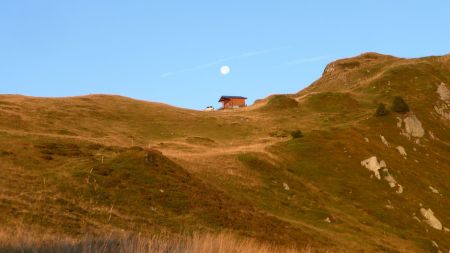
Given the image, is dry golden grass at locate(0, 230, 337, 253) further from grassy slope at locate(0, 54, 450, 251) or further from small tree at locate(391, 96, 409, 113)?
small tree at locate(391, 96, 409, 113)

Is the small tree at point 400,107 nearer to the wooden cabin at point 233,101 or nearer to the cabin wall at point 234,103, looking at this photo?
the cabin wall at point 234,103

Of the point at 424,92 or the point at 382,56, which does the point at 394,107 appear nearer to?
the point at 424,92

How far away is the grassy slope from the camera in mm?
33125

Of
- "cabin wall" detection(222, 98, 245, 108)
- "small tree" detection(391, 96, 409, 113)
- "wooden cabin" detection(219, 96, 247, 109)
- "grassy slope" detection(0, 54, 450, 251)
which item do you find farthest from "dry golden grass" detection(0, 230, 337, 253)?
"cabin wall" detection(222, 98, 245, 108)

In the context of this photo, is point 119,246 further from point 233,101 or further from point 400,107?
point 233,101

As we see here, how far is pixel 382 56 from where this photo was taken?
6806 inches

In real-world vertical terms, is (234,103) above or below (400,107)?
above

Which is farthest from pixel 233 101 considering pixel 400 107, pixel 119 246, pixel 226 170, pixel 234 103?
pixel 119 246

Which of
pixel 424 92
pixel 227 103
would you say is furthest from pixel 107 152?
pixel 227 103

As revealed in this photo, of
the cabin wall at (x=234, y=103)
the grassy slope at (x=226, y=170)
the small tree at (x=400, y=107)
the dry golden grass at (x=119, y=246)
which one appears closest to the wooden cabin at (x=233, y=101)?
the cabin wall at (x=234, y=103)

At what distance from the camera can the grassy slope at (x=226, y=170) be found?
33.1 meters

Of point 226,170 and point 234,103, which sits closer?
point 226,170

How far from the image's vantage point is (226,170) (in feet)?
174

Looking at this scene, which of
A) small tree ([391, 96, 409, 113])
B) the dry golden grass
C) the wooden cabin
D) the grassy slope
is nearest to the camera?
the dry golden grass
